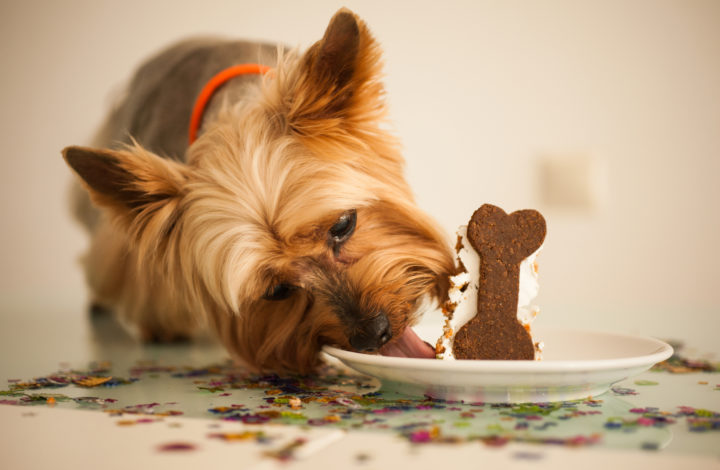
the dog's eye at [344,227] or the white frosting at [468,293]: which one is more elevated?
the dog's eye at [344,227]

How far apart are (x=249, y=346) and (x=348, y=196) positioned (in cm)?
65

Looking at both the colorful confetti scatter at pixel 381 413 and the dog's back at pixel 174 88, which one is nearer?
the colorful confetti scatter at pixel 381 413

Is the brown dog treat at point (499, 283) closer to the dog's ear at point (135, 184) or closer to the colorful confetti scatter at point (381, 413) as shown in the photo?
the colorful confetti scatter at point (381, 413)

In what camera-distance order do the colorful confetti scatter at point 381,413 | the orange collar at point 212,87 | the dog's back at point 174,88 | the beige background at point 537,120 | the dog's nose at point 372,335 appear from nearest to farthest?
the colorful confetti scatter at point 381,413 → the dog's nose at point 372,335 → the orange collar at point 212,87 → the dog's back at point 174,88 → the beige background at point 537,120

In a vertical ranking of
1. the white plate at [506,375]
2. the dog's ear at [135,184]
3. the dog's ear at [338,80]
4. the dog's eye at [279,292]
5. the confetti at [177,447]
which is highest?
the dog's ear at [338,80]

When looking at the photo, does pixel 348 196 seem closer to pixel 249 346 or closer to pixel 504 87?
pixel 249 346

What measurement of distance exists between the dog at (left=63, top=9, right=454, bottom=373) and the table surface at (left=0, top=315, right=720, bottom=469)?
207 millimetres

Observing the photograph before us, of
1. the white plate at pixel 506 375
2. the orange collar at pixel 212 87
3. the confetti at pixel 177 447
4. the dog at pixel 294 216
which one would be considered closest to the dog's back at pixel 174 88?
the orange collar at pixel 212 87

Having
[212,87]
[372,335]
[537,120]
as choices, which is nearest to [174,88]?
[212,87]

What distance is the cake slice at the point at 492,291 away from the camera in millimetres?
1687

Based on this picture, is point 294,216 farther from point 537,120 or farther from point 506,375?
point 537,120

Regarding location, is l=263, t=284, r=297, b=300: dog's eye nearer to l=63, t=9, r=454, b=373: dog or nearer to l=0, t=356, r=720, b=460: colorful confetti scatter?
l=63, t=9, r=454, b=373: dog

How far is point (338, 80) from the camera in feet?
6.62

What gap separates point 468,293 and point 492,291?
7cm
